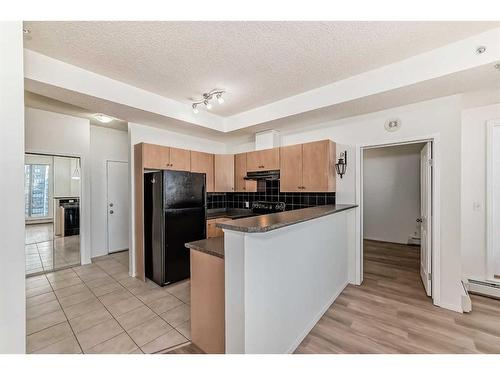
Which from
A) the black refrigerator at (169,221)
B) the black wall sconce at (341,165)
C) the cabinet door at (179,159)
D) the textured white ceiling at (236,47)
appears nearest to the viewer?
the textured white ceiling at (236,47)

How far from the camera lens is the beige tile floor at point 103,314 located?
72.8 inches

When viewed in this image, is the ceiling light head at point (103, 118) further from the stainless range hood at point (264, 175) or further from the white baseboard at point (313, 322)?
the white baseboard at point (313, 322)

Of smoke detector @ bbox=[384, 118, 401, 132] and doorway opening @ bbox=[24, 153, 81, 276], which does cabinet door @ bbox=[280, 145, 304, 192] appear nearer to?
smoke detector @ bbox=[384, 118, 401, 132]

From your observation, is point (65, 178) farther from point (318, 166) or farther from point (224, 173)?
point (318, 166)

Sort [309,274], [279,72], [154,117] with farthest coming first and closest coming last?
1. [154,117]
2. [279,72]
3. [309,274]

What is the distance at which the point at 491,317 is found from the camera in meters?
2.22

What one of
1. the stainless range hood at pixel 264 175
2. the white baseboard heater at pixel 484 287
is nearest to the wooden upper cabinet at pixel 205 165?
the stainless range hood at pixel 264 175

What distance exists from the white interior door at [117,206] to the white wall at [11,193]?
11.2ft

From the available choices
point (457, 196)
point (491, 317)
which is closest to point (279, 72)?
point (457, 196)

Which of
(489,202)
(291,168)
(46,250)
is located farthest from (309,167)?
(46,250)

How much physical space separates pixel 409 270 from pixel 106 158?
6.01 meters

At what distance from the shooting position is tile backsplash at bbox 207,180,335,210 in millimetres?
3454

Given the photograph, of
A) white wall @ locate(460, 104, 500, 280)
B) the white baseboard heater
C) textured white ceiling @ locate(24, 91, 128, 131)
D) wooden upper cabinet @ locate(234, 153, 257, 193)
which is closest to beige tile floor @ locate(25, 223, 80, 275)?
textured white ceiling @ locate(24, 91, 128, 131)
